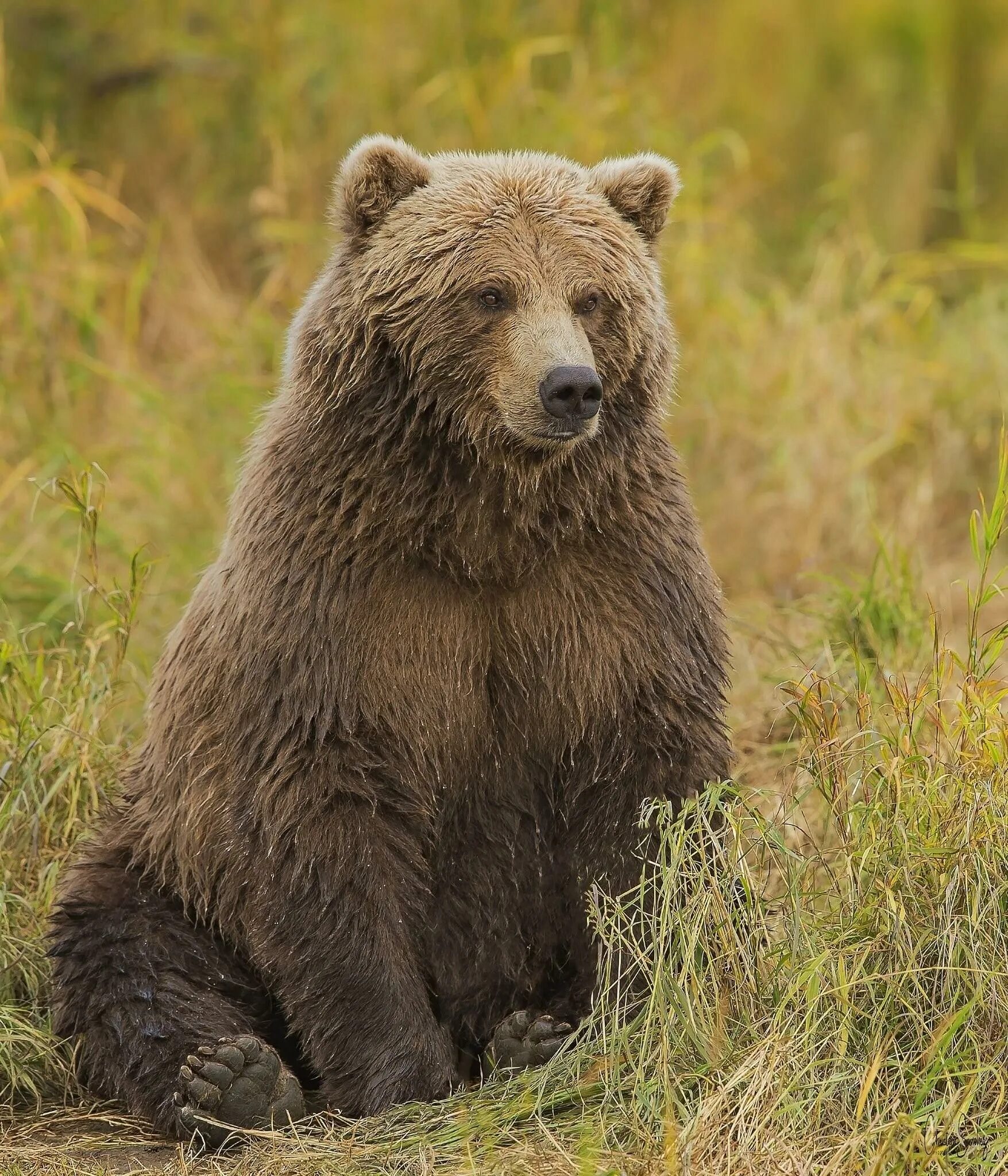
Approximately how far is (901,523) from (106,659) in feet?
11.9

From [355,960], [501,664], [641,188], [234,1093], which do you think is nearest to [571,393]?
[501,664]

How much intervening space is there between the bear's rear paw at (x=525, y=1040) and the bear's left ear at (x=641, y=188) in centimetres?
204

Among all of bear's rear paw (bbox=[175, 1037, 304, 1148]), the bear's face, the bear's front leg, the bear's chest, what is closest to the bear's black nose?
the bear's face

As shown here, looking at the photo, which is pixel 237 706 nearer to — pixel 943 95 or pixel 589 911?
pixel 589 911

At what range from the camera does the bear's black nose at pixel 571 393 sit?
4.14m

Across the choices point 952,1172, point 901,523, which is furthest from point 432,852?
point 901,523

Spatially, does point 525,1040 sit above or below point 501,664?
below

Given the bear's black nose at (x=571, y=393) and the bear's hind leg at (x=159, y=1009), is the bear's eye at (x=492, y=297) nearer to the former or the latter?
the bear's black nose at (x=571, y=393)

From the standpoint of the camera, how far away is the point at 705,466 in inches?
317

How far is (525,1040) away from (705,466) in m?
4.21

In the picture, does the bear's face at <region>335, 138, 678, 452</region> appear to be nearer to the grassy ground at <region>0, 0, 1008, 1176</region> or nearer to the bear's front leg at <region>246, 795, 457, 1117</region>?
the grassy ground at <region>0, 0, 1008, 1176</region>

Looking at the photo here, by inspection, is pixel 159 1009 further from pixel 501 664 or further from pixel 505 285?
pixel 505 285

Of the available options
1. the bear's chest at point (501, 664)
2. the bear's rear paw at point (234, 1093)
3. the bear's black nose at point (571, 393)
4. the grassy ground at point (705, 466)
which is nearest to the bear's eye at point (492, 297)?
the bear's black nose at point (571, 393)

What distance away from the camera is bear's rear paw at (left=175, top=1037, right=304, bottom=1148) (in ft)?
13.6
